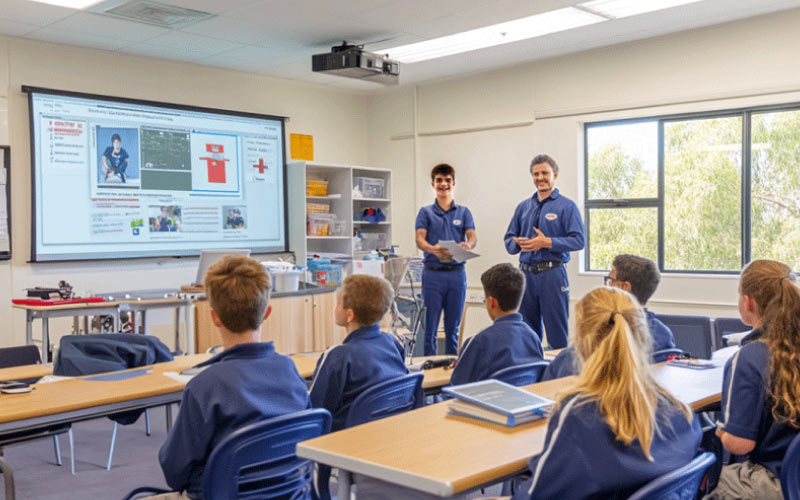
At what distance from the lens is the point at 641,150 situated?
7039 millimetres

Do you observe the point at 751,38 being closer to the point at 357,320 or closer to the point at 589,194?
the point at 589,194

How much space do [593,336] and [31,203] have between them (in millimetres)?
5761

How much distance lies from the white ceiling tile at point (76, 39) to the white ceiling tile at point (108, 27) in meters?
0.10

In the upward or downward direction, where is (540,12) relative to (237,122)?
upward

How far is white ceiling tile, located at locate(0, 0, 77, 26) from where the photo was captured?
541cm

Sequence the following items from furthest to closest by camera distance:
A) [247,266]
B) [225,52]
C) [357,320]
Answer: [225,52] → [357,320] → [247,266]

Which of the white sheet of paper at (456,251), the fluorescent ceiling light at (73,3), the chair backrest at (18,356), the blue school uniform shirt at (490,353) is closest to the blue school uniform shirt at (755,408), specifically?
the blue school uniform shirt at (490,353)

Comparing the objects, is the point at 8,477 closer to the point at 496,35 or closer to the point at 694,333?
the point at 694,333

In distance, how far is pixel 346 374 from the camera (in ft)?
8.50

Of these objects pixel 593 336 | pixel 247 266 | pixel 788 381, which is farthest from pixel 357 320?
pixel 788 381

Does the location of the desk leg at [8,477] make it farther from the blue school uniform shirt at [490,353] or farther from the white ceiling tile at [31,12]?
the white ceiling tile at [31,12]

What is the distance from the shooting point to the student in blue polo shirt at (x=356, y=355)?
258cm

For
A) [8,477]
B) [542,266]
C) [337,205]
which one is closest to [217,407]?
[8,477]

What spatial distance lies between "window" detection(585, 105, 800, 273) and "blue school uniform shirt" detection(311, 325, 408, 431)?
4.74m
